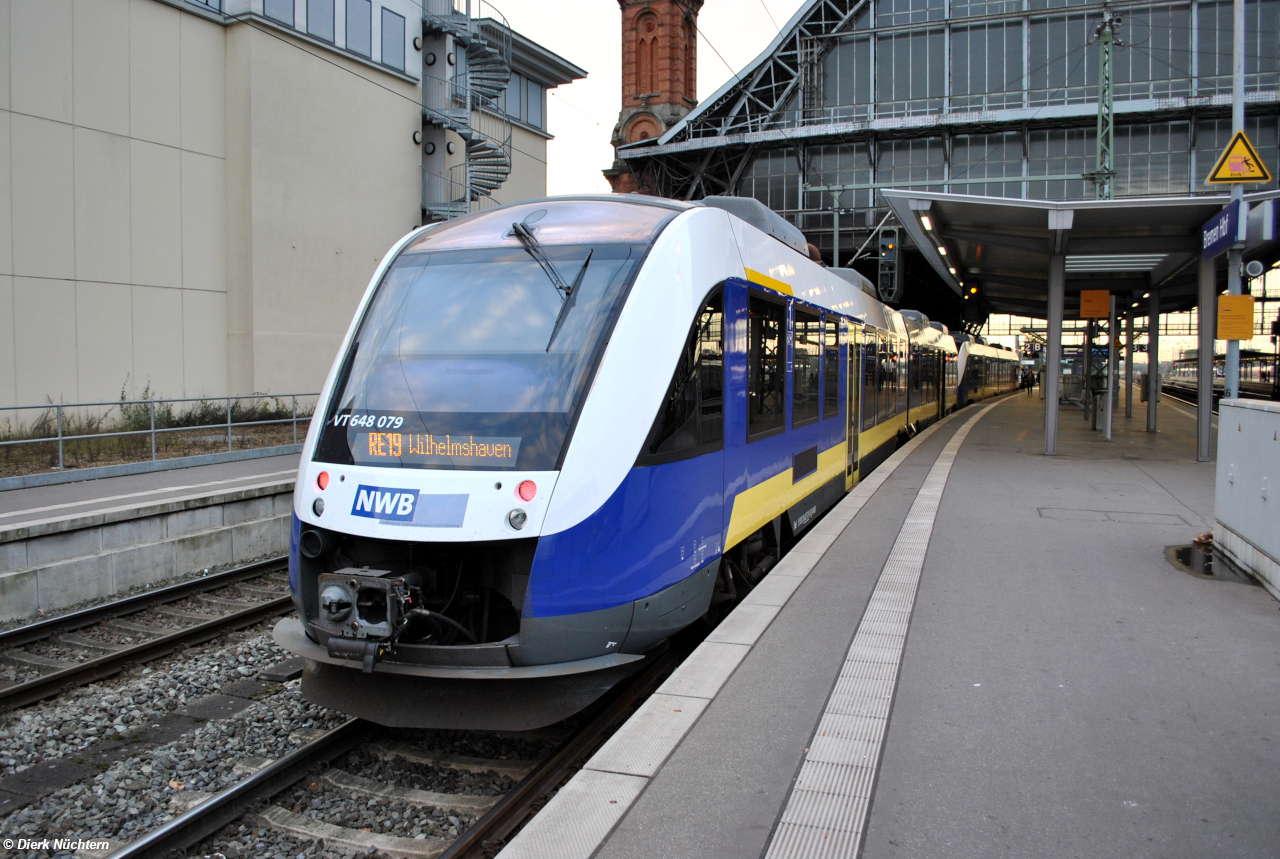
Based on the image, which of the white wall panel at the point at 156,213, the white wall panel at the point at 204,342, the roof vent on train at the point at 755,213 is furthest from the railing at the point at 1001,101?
the roof vent on train at the point at 755,213

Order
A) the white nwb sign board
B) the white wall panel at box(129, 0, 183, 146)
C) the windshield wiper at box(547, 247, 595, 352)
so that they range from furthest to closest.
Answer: the white wall panel at box(129, 0, 183, 146), the white nwb sign board, the windshield wiper at box(547, 247, 595, 352)

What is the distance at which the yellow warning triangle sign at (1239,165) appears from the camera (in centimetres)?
1060

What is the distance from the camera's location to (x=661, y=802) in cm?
331

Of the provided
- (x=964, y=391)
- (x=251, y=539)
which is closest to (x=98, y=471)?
(x=251, y=539)

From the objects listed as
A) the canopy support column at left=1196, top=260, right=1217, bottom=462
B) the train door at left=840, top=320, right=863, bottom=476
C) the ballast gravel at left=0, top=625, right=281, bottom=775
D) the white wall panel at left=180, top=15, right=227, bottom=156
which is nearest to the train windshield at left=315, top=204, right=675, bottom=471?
the ballast gravel at left=0, top=625, right=281, bottom=775

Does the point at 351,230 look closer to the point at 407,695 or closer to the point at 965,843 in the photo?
the point at 407,695

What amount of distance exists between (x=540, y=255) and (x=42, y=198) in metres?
15.7

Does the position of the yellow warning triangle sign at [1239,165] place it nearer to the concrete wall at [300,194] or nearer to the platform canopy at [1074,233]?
the platform canopy at [1074,233]

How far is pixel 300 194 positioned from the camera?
21391 millimetres

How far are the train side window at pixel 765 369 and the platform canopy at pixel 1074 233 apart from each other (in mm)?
7075

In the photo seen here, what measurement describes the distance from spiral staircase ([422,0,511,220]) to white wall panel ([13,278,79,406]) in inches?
408

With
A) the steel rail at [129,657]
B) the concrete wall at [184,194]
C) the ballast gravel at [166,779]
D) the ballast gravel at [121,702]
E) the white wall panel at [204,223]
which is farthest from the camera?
the white wall panel at [204,223]

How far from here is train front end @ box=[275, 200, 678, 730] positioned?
173 inches

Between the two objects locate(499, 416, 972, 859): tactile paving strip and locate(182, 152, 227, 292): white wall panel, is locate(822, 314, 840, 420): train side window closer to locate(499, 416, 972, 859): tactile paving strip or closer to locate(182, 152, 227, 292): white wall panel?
locate(499, 416, 972, 859): tactile paving strip
